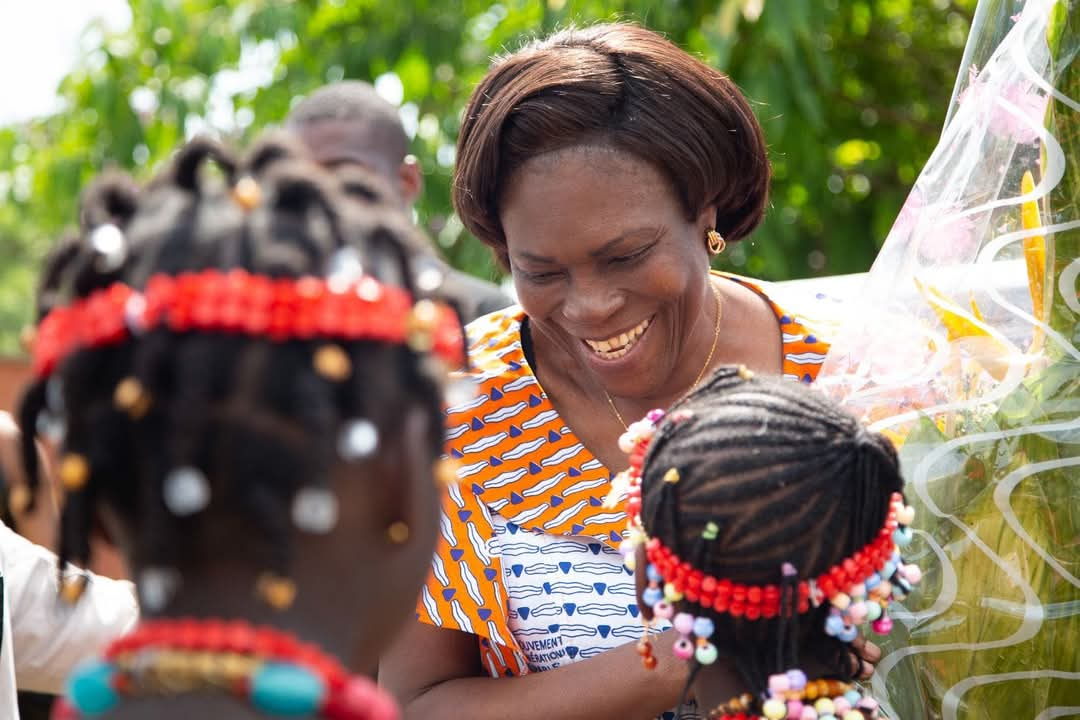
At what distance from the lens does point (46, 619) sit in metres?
2.65

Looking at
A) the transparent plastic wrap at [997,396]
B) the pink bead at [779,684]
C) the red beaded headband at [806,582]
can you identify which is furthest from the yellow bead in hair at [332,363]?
the transparent plastic wrap at [997,396]

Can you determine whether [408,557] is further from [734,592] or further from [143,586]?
[734,592]

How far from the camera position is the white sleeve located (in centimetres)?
260

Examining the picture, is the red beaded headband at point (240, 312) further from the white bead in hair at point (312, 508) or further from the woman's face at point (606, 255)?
the woman's face at point (606, 255)

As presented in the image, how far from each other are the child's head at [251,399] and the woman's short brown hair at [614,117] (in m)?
1.35

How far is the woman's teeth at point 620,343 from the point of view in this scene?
8.70 feet

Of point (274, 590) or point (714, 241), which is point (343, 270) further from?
point (714, 241)

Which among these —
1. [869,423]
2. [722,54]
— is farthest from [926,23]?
[869,423]

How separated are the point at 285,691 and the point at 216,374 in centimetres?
29

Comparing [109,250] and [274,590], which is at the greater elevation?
[109,250]

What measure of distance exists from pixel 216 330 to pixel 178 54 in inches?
231

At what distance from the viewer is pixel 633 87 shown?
2.70 m

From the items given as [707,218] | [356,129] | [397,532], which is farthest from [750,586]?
[356,129]

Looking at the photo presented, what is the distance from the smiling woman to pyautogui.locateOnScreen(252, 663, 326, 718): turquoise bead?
1386 mm
